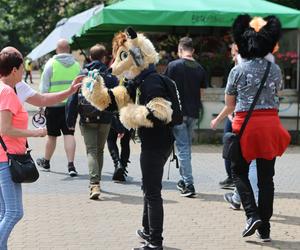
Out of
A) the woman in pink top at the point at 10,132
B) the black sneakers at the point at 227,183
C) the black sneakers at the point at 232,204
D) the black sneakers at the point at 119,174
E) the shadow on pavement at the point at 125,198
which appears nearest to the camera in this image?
the woman in pink top at the point at 10,132

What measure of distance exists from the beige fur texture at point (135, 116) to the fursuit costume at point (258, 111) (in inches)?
40.7

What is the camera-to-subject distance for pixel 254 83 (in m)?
5.62

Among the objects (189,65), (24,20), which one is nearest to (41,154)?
(189,65)

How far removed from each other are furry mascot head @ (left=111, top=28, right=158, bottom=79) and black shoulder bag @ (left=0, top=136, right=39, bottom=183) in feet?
4.09

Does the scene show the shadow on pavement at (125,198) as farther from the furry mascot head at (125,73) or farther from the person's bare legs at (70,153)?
the furry mascot head at (125,73)

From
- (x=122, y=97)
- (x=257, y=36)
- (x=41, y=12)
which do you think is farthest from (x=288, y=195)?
(x=41, y=12)

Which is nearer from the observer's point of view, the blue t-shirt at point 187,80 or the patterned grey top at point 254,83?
the patterned grey top at point 254,83

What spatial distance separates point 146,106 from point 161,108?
0.13 m

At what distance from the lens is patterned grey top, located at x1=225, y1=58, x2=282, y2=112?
563cm

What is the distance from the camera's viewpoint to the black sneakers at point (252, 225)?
560 centimetres

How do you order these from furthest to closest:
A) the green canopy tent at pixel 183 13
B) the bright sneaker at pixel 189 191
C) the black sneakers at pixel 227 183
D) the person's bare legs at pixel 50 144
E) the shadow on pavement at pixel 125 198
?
the green canopy tent at pixel 183 13 < the person's bare legs at pixel 50 144 < the black sneakers at pixel 227 183 < the bright sneaker at pixel 189 191 < the shadow on pavement at pixel 125 198

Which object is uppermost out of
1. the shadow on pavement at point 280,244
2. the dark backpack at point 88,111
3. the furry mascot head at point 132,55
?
the furry mascot head at point 132,55

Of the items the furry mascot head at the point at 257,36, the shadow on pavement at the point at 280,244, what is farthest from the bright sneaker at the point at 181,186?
the furry mascot head at the point at 257,36

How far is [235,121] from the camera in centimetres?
580
